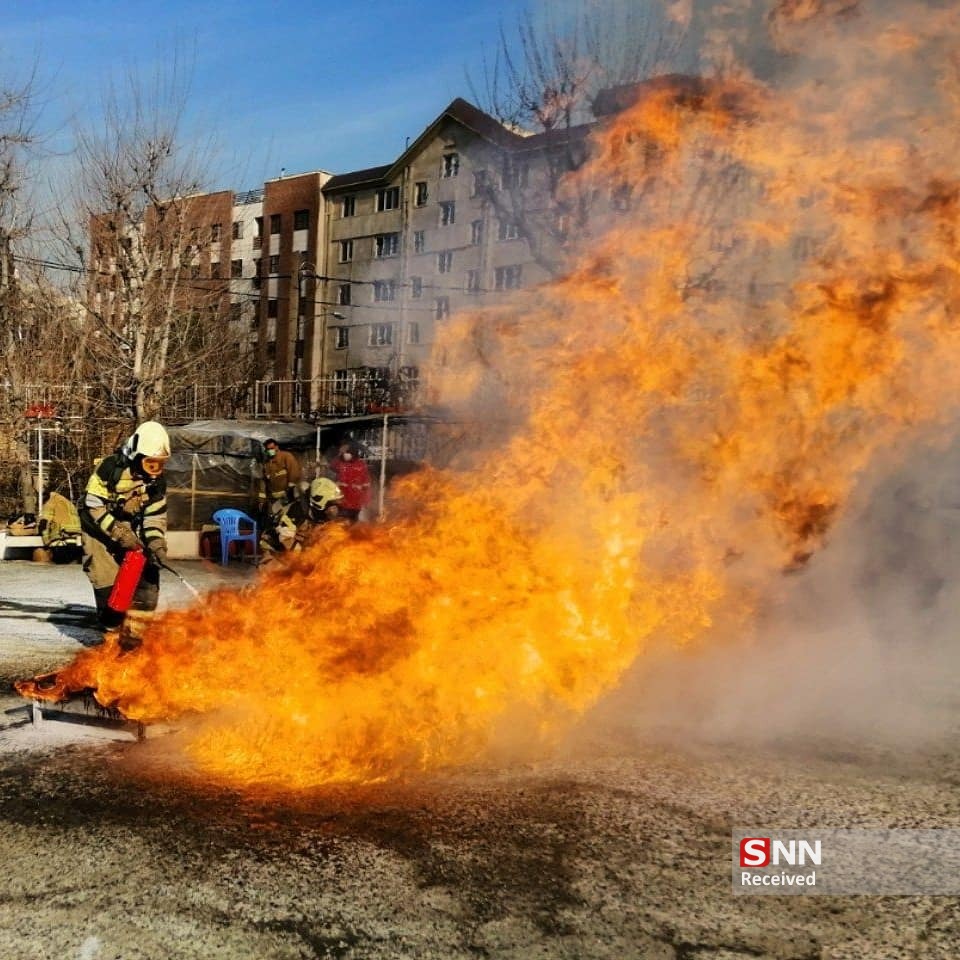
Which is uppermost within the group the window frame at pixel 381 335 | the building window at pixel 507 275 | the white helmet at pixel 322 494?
the building window at pixel 507 275

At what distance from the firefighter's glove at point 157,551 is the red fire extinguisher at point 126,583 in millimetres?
313

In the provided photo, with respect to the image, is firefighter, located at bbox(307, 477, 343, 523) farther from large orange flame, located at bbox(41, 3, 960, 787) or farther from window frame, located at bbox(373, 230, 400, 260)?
window frame, located at bbox(373, 230, 400, 260)

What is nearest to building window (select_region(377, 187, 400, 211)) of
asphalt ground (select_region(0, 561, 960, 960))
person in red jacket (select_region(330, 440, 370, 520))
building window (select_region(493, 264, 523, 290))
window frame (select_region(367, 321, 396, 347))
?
window frame (select_region(367, 321, 396, 347))

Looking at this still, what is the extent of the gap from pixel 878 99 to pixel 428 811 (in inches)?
244

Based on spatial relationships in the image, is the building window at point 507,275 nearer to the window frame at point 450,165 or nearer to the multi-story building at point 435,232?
the multi-story building at point 435,232

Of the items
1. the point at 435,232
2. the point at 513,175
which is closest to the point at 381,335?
the point at 435,232

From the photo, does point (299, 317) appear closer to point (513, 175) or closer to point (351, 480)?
point (513, 175)

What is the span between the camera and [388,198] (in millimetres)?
45469

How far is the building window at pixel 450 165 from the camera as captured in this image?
30062 millimetres

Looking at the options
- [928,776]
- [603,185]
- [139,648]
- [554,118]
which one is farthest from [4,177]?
[928,776]

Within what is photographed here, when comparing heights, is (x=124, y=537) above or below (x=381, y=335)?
below

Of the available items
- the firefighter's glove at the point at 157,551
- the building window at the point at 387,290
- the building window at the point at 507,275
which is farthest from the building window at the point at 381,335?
the firefighter's glove at the point at 157,551

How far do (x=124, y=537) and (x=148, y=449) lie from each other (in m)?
0.71

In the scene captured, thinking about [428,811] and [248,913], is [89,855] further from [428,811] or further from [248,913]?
[428,811]
